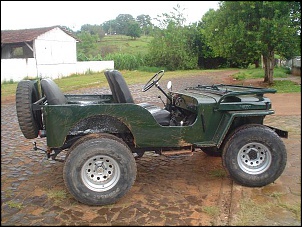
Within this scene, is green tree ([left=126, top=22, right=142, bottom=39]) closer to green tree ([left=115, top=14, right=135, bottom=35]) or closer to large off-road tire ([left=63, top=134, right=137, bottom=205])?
green tree ([left=115, top=14, right=135, bottom=35])

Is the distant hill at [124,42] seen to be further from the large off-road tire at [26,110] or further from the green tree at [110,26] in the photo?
the large off-road tire at [26,110]

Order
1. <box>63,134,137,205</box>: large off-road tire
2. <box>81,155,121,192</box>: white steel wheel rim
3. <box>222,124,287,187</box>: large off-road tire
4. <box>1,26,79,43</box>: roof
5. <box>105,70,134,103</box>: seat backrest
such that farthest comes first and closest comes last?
<box>105,70,134,103</box>: seat backrest
<box>222,124,287,187</box>: large off-road tire
<box>81,155,121,192</box>: white steel wheel rim
<box>63,134,137,205</box>: large off-road tire
<box>1,26,79,43</box>: roof

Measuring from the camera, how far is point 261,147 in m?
4.09

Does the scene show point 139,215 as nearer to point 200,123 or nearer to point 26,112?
point 200,123

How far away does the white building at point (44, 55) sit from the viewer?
531 cm

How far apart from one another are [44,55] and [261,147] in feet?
15.9

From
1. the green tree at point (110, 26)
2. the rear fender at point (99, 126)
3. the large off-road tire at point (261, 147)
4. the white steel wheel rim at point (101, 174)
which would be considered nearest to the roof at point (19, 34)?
the green tree at point (110, 26)

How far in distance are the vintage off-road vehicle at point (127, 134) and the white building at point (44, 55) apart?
61 cm

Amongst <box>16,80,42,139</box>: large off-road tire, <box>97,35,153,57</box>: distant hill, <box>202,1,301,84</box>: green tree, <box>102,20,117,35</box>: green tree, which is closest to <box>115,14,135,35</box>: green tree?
<box>102,20,117,35</box>: green tree

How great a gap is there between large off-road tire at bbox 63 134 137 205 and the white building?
1080mm

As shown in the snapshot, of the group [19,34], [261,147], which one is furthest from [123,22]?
[19,34]

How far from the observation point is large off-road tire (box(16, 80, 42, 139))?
3742 mm

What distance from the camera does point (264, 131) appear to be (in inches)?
158

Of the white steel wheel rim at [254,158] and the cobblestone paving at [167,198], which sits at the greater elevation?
the white steel wheel rim at [254,158]
